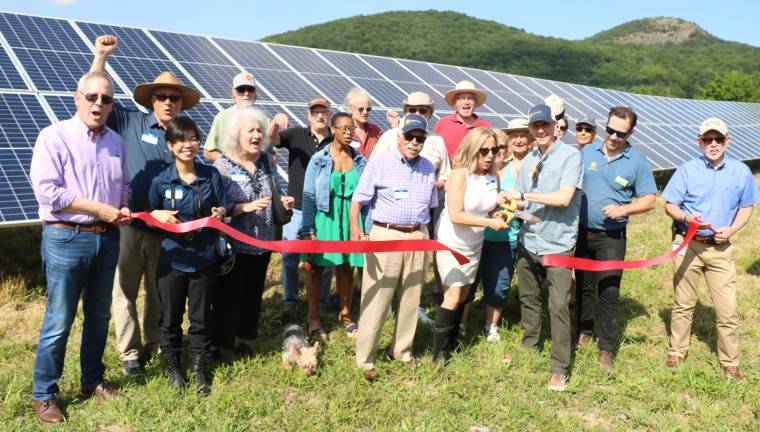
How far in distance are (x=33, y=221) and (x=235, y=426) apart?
9.80ft

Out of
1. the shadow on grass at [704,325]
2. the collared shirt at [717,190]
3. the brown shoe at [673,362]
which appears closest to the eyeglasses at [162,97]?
the collared shirt at [717,190]

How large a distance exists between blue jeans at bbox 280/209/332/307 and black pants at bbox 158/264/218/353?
144 cm

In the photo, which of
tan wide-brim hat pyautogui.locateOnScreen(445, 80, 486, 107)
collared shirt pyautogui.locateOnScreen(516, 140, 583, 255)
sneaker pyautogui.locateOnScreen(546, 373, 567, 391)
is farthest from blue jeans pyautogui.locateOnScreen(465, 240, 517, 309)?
tan wide-brim hat pyautogui.locateOnScreen(445, 80, 486, 107)

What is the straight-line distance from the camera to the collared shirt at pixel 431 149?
4.91 m

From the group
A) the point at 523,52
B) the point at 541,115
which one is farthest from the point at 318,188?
the point at 523,52

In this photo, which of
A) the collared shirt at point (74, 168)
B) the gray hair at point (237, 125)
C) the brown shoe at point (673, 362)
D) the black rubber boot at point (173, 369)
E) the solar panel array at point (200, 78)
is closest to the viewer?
the collared shirt at point (74, 168)

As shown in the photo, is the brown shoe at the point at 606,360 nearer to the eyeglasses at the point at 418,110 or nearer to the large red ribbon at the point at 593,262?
the large red ribbon at the point at 593,262

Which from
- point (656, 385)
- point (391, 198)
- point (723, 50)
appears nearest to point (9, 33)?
point (391, 198)

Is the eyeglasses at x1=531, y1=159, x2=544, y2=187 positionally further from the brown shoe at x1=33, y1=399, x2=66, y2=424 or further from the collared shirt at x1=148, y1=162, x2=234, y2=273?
the brown shoe at x1=33, y1=399, x2=66, y2=424

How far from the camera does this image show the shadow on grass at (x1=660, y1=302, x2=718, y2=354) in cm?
550

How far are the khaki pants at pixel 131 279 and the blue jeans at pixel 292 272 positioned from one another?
1.42 metres

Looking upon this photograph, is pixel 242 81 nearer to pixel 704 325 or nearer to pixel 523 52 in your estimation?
pixel 704 325

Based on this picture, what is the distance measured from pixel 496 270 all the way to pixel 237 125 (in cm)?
263

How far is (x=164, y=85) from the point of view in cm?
418
